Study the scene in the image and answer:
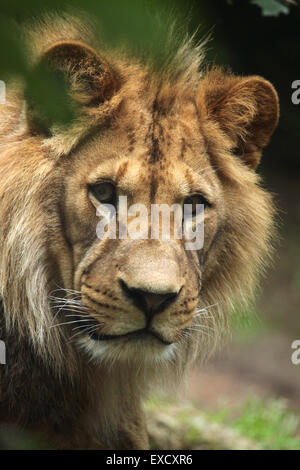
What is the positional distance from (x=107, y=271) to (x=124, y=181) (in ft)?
1.43

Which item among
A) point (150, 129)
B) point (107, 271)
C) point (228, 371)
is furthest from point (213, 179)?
point (228, 371)

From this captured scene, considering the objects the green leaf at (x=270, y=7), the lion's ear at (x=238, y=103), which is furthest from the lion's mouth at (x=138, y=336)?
the green leaf at (x=270, y=7)

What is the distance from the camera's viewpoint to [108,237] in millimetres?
2955

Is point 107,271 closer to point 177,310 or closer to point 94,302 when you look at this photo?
point 94,302

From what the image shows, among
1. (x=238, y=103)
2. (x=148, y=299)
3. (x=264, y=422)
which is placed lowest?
(x=264, y=422)

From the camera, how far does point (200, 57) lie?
3668 mm

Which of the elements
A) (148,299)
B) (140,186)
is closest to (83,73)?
(140,186)

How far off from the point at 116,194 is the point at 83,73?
0.58m

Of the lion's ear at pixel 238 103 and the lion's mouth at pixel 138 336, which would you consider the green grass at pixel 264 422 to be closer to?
the lion's mouth at pixel 138 336

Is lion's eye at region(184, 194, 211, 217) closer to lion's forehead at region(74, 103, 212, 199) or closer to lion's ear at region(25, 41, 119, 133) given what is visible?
lion's forehead at region(74, 103, 212, 199)

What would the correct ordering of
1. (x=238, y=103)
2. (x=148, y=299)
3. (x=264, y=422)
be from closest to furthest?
(x=148, y=299), (x=238, y=103), (x=264, y=422)

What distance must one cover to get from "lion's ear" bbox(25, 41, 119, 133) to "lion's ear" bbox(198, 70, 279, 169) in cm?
62

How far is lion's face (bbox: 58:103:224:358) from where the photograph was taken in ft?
9.16

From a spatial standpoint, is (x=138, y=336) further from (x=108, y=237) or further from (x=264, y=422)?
(x=264, y=422)
